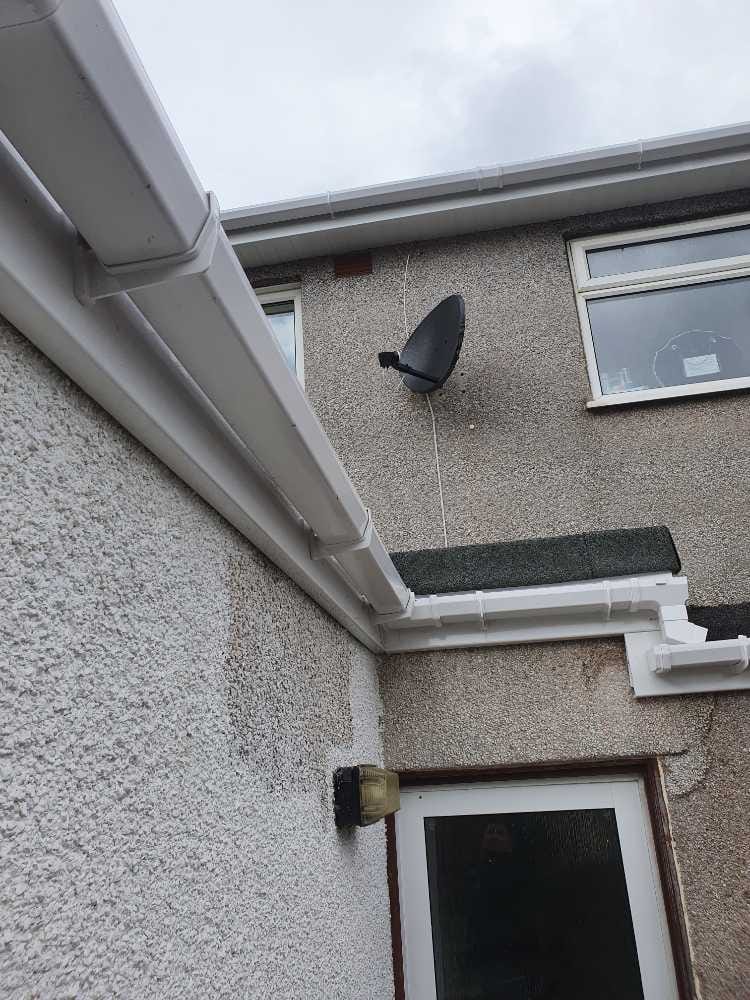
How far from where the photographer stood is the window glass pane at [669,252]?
5.06 metres

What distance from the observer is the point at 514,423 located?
185 inches

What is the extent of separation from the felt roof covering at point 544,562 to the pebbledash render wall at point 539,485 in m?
0.37

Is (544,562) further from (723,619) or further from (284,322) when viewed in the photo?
(284,322)

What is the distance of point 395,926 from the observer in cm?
354

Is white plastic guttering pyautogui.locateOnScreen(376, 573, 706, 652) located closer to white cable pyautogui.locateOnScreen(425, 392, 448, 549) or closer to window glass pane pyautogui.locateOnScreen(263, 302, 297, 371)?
white cable pyautogui.locateOnScreen(425, 392, 448, 549)

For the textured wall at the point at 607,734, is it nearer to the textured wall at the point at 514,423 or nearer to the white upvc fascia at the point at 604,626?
the white upvc fascia at the point at 604,626

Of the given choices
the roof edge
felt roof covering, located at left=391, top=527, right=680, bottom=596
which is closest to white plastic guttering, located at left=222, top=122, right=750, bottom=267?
the roof edge

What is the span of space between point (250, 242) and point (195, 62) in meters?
6.65

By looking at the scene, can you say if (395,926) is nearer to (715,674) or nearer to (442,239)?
(715,674)

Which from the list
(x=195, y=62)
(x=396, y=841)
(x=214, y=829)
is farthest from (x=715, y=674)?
(x=195, y=62)

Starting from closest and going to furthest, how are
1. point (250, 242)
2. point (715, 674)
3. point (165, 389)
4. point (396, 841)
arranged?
point (165, 389), point (715, 674), point (396, 841), point (250, 242)

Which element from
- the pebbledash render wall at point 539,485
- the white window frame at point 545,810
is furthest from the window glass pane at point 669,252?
the white window frame at point 545,810

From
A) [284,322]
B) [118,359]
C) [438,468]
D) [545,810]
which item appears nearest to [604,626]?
[545,810]

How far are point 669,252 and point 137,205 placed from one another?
4958mm
